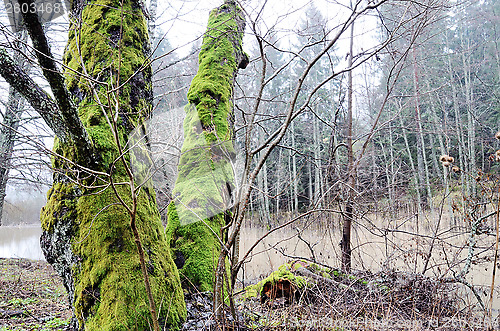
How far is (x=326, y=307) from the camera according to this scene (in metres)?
Result: 2.91

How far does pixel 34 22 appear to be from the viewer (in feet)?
4.66

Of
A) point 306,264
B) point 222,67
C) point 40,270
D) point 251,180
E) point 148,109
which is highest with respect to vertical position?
point 222,67

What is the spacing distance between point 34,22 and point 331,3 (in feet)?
7.41

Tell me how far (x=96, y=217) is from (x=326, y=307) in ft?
7.72

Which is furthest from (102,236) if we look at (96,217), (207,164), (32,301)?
(32,301)

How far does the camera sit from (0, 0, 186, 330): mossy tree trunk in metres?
1.73

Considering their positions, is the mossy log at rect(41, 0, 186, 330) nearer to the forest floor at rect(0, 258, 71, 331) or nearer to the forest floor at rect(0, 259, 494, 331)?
the forest floor at rect(0, 259, 494, 331)

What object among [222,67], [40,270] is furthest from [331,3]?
[40,270]

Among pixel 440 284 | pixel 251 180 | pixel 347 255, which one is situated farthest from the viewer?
pixel 347 255

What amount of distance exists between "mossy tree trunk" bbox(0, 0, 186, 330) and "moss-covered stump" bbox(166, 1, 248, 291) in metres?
Answer: 0.60

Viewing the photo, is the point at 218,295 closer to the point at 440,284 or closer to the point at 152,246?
the point at 152,246

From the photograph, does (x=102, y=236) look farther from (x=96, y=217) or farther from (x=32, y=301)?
(x=32, y=301)

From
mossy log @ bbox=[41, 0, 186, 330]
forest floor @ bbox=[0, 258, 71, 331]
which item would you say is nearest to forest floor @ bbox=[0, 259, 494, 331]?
forest floor @ bbox=[0, 258, 71, 331]

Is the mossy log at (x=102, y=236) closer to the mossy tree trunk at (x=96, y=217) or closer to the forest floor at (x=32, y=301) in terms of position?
the mossy tree trunk at (x=96, y=217)
